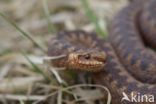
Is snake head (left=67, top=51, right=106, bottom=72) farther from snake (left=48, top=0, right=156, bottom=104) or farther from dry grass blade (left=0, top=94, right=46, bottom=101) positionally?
dry grass blade (left=0, top=94, right=46, bottom=101)

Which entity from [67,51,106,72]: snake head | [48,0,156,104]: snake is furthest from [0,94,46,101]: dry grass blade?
[67,51,106,72]: snake head

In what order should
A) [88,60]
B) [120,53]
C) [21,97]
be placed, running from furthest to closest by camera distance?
[120,53], [21,97], [88,60]

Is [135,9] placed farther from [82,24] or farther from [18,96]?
[18,96]

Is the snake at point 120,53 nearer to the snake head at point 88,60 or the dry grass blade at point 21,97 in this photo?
the snake head at point 88,60

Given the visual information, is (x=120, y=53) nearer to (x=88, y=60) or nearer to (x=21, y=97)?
(x=88, y=60)

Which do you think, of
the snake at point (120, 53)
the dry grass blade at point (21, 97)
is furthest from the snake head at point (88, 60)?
the dry grass blade at point (21, 97)

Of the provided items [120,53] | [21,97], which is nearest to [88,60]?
[120,53]

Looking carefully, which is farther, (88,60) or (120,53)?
(120,53)
